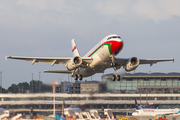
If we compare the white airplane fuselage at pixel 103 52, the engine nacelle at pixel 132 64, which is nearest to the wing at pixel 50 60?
the white airplane fuselage at pixel 103 52

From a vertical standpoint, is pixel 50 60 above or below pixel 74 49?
below

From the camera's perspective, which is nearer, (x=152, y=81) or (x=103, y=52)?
(x=103, y=52)

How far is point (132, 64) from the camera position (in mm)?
40281

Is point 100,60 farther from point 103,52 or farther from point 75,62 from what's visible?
point 75,62

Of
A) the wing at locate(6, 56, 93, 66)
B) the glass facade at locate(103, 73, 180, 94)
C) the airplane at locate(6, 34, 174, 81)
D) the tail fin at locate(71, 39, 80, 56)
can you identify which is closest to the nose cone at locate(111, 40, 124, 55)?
the airplane at locate(6, 34, 174, 81)

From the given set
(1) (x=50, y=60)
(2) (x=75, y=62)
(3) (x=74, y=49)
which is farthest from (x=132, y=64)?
(3) (x=74, y=49)

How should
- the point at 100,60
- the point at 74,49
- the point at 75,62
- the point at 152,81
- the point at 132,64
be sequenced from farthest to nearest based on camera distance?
the point at 152,81 → the point at 74,49 → the point at 132,64 → the point at 75,62 → the point at 100,60

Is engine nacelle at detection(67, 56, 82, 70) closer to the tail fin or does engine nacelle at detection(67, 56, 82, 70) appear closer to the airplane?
the airplane

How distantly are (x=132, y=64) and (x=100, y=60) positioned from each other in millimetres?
5278

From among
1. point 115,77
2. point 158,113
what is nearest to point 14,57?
point 115,77

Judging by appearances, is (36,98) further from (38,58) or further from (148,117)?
(148,117)

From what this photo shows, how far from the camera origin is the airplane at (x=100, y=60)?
36156 mm

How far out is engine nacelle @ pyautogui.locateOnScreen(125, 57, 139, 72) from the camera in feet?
132

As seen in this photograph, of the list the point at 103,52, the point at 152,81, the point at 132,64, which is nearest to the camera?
the point at 103,52
